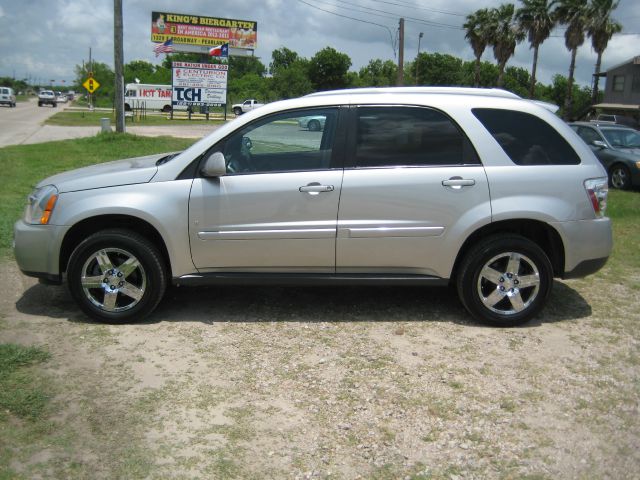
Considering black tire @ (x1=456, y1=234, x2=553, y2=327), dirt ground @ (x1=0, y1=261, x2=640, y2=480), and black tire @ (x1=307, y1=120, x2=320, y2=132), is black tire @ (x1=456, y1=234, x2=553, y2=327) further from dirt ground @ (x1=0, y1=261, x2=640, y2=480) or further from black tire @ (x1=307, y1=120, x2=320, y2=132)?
black tire @ (x1=307, y1=120, x2=320, y2=132)

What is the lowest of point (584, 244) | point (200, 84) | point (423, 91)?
point (584, 244)

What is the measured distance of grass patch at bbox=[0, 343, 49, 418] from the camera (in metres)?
3.46

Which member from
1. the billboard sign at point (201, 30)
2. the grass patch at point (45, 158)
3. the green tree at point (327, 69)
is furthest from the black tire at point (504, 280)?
the green tree at point (327, 69)

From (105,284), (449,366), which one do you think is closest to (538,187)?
(449,366)

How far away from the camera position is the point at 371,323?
499 cm

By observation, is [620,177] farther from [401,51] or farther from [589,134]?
[401,51]

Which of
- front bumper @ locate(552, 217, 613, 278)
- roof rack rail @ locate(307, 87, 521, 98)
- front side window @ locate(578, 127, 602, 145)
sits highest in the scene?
front side window @ locate(578, 127, 602, 145)

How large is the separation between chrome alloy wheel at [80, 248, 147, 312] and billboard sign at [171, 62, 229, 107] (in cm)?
3501

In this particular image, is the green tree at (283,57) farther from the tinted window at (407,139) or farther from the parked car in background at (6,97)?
the tinted window at (407,139)

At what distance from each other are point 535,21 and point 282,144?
47.2 meters

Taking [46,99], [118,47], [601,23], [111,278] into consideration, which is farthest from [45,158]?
[46,99]

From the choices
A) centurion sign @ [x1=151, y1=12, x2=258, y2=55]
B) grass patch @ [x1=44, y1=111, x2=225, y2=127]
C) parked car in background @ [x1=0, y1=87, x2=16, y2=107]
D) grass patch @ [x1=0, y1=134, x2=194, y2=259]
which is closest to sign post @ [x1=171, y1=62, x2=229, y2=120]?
grass patch @ [x1=44, y1=111, x2=225, y2=127]

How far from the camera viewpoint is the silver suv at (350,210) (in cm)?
470

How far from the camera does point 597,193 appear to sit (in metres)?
4.84
